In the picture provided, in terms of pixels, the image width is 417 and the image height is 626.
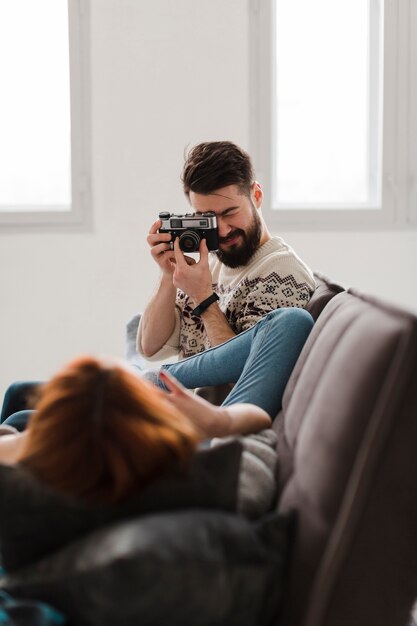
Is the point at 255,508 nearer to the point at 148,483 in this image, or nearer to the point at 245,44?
the point at 148,483

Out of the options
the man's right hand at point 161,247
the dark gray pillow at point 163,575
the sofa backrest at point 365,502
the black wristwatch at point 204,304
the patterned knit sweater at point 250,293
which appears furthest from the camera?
the man's right hand at point 161,247

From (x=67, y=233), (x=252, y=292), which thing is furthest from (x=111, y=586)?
(x=67, y=233)

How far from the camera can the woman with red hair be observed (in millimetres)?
1044

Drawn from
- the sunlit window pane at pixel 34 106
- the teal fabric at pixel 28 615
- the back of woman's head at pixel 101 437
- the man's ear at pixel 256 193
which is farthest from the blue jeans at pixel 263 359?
the sunlit window pane at pixel 34 106

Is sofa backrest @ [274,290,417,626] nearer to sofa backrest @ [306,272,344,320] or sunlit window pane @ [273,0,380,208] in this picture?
sofa backrest @ [306,272,344,320]

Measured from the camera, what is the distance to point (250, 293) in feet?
7.91

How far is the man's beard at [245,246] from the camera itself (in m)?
2.53

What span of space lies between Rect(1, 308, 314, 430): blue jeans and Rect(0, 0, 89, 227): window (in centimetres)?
182

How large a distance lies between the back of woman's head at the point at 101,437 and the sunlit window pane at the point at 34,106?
2.95m

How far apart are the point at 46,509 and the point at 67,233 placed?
115 inches

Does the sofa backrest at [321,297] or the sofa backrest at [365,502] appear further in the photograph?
the sofa backrest at [321,297]

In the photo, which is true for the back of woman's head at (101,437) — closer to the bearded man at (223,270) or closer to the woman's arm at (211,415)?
the woman's arm at (211,415)

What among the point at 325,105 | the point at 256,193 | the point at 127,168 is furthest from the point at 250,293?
the point at 325,105

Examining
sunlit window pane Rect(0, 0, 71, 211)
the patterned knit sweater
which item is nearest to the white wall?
sunlit window pane Rect(0, 0, 71, 211)
